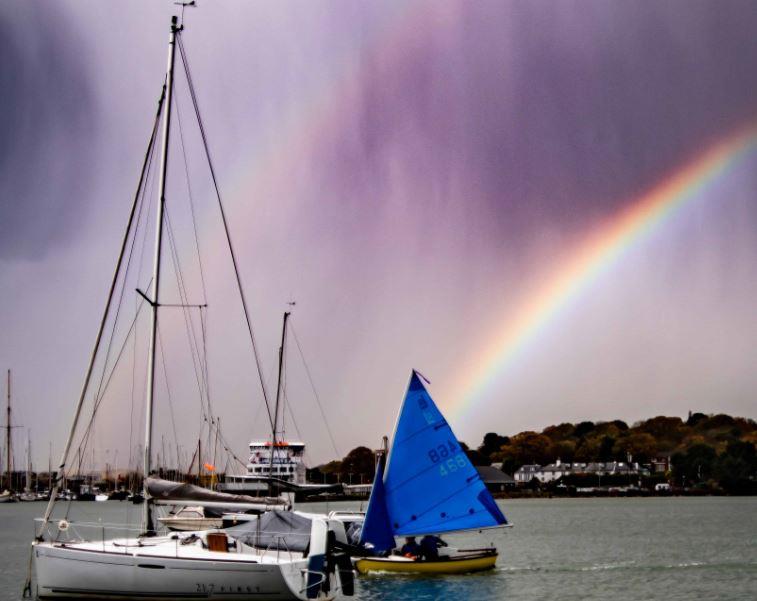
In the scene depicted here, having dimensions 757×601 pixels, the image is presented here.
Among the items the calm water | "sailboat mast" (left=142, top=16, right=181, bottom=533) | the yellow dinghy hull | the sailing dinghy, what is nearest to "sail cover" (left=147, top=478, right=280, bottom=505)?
"sailboat mast" (left=142, top=16, right=181, bottom=533)

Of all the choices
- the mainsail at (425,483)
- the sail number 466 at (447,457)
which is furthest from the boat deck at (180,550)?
the sail number 466 at (447,457)

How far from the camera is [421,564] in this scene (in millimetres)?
39656

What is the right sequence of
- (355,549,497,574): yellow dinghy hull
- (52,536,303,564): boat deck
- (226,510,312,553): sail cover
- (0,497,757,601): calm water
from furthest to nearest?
(355,549,497,574): yellow dinghy hull, (0,497,757,601): calm water, (226,510,312,553): sail cover, (52,536,303,564): boat deck

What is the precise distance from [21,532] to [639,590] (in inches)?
2847

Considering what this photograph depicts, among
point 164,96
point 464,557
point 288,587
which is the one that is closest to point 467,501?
point 464,557

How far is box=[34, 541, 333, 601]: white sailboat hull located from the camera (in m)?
26.2

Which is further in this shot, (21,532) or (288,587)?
(21,532)

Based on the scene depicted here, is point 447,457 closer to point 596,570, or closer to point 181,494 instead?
point 596,570

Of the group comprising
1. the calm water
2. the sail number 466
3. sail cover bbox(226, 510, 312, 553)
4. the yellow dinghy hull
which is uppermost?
the sail number 466

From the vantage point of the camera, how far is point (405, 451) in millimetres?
40969

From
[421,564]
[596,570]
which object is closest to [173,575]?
[421,564]

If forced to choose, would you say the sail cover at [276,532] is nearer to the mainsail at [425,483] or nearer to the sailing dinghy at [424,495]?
the sailing dinghy at [424,495]

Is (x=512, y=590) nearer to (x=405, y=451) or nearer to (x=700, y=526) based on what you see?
(x=405, y=451)

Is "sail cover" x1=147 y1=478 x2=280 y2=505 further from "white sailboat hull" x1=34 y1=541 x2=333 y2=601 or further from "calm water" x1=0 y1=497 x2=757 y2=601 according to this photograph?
"calm water" x1=0 y1=497 x2=757 y2=601
